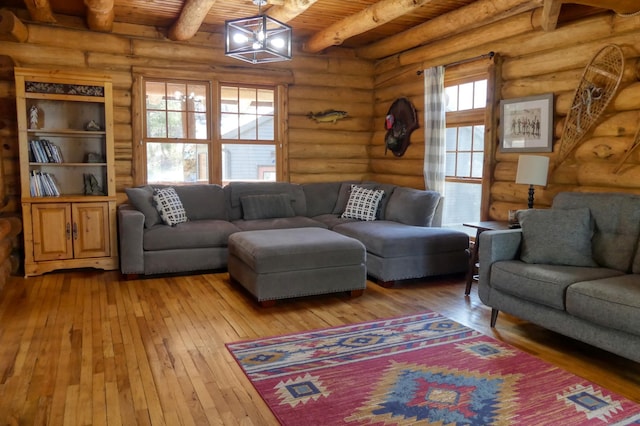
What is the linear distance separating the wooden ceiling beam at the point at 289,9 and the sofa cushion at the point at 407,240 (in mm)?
2128

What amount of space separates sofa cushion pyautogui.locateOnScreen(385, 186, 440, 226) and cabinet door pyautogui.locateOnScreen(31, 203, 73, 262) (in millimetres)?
3353

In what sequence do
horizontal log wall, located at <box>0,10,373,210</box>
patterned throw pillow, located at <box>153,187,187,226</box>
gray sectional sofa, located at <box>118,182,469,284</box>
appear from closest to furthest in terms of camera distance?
gray sectional sofa, located at <box>118,182,469,284</box>, patterned throw pillow, located at <box>153,187,187,226</box>, horizontal log wall, located at <box>0,10,373,210</box>

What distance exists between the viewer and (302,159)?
6.60 meters

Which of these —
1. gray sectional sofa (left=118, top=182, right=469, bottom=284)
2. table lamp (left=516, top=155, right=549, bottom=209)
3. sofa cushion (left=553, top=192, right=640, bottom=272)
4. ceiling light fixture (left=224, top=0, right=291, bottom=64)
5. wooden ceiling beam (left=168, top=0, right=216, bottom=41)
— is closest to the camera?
sofa cushion (left=553, top=192, right=640, bottom=272)

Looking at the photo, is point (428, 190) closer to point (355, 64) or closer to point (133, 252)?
point (355, 64)

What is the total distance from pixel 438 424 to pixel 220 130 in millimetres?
4630

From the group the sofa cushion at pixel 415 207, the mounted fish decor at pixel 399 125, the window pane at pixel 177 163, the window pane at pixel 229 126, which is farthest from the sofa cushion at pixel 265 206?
the mounted fish decor at pixel 399 125

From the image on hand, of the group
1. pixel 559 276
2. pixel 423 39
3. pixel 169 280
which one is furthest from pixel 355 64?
pixel 559 276

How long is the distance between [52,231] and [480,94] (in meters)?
4.54

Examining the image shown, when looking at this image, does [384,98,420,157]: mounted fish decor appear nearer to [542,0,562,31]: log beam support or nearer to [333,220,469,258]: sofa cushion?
[333,220,469,258]: sofa cushion

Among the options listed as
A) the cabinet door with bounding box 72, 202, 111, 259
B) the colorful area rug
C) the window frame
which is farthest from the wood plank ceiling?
the colorful area rug

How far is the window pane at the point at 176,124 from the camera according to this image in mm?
5891

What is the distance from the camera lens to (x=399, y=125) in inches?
248

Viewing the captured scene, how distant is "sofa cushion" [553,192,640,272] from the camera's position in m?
3.37
